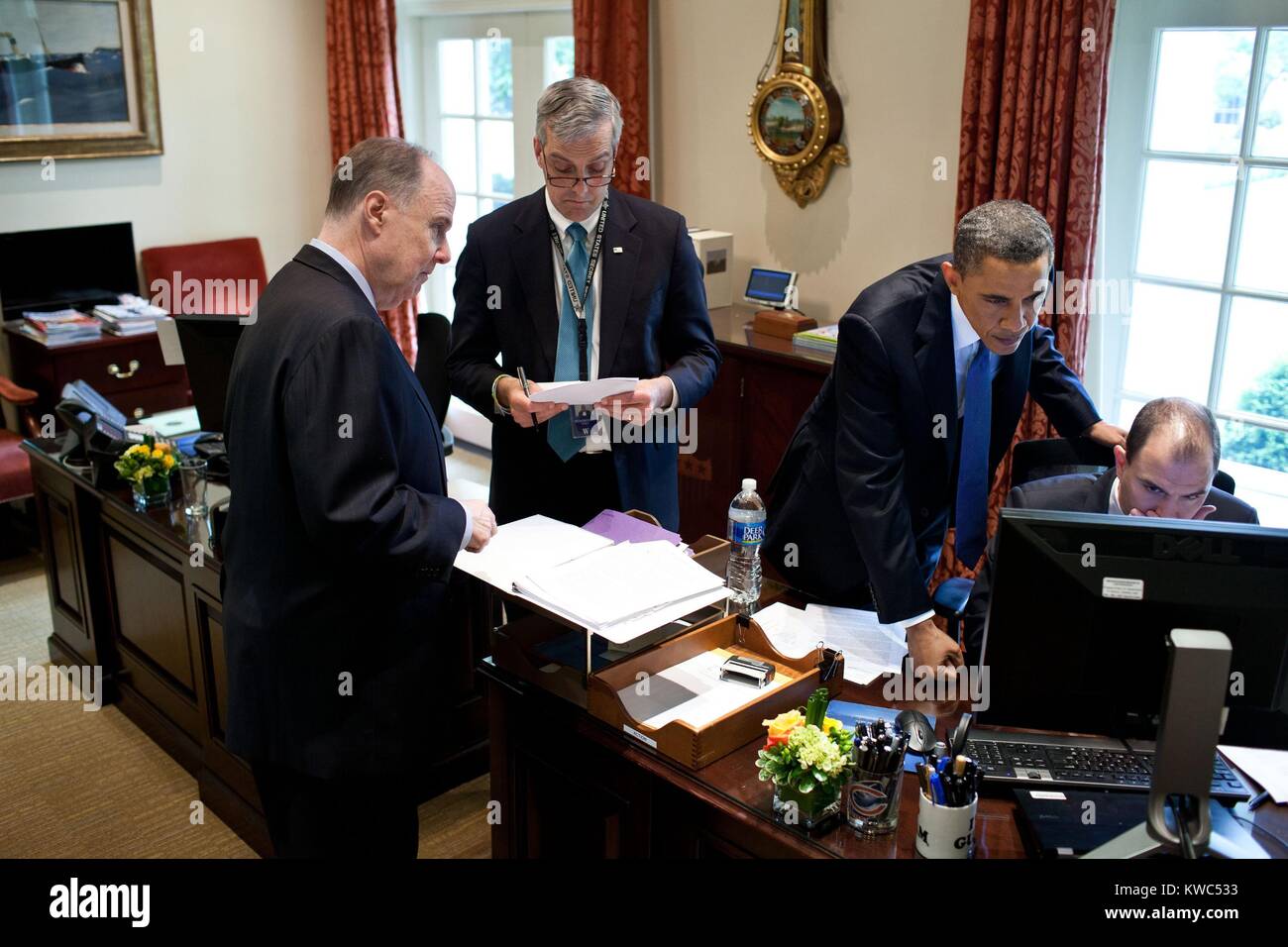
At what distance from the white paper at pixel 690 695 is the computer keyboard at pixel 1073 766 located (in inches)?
15.4

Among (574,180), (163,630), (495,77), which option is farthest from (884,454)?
(495,77)

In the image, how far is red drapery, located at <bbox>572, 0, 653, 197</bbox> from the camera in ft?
16.3

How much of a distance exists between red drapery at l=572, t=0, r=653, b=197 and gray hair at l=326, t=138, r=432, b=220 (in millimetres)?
3194

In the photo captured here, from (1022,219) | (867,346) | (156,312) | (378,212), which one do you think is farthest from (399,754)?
(156,312)

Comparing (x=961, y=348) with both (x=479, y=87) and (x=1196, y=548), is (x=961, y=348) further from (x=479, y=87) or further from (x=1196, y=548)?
(x=479, y=87)

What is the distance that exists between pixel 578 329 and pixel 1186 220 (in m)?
2.12

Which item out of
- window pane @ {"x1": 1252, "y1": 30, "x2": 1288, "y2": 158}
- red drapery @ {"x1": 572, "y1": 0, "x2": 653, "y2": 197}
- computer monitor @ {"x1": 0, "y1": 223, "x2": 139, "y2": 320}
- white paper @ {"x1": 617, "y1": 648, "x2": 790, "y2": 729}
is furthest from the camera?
computer monitor @ {"x1": 0, "y1": 223, "x2": 139, "y2": 320}

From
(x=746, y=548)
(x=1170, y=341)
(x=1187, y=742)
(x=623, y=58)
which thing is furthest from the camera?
(x=623, y=58)

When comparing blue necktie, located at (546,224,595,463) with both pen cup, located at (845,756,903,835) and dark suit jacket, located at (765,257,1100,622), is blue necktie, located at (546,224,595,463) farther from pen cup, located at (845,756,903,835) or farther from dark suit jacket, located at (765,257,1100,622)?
pen cup, located at (845,756,903,835)

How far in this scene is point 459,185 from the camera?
21.6ft

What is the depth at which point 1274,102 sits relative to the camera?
345cm

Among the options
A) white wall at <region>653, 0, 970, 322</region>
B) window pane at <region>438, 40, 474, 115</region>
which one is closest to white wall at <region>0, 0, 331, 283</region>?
window pane at <region>438, 40, 474, 115</region>

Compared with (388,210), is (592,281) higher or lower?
lower
